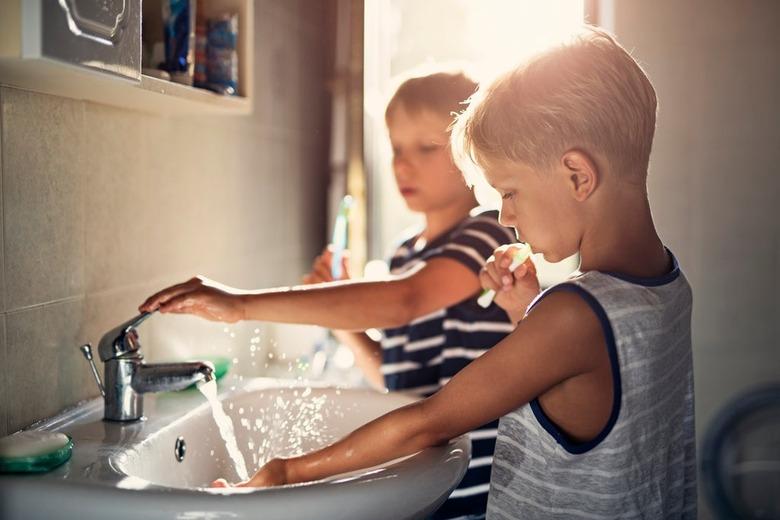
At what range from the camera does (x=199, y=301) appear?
Result: 3.52ft

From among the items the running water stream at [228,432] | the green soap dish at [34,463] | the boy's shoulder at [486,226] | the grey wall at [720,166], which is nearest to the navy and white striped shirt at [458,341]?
the boy's shoulder at [486,226]

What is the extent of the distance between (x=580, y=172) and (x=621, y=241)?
9 centimetres

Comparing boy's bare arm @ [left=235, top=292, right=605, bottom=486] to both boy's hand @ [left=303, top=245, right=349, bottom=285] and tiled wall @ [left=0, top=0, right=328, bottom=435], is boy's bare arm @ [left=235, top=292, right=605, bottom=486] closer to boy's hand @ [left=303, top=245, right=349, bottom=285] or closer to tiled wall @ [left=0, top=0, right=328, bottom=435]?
tiled wall @ [left=0, top=0, right=328, bottom=435]

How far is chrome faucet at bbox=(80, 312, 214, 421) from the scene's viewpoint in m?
1.04

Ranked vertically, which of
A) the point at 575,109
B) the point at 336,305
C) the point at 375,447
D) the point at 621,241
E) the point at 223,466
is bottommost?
the point at 223,466

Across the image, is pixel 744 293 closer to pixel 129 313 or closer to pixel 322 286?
pixel 322 286

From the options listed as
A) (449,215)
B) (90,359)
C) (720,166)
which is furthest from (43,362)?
(720,166)

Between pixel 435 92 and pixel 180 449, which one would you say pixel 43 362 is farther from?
pixel 435 92

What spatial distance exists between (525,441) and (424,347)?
554mm

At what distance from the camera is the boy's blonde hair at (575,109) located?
87 cm

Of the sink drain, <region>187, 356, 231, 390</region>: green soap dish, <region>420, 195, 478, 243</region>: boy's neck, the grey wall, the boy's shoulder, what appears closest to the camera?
the sink drain

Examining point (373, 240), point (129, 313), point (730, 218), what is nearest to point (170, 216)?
point (129, 313)

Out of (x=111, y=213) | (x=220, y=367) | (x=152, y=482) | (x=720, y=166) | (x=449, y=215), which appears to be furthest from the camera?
(x=720, y=166)

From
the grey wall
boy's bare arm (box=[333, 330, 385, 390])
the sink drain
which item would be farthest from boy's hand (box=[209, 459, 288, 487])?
the grey wall
